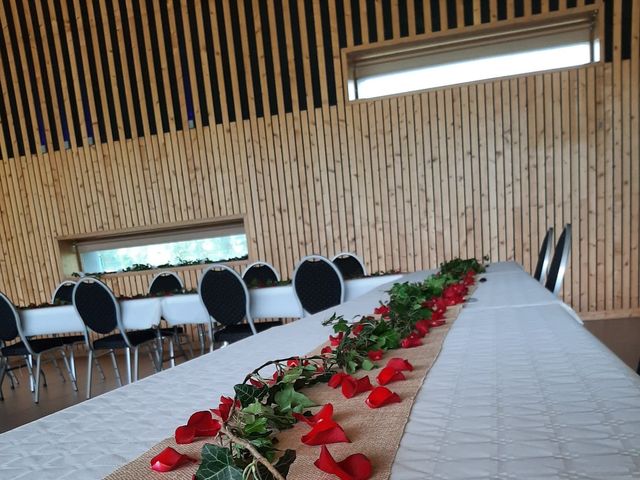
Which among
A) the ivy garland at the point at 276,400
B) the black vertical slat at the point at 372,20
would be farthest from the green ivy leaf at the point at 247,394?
the black vertical slat at the point at 372,20

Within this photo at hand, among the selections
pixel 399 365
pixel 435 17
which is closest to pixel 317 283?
pixel 399 365

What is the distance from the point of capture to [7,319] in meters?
3.97

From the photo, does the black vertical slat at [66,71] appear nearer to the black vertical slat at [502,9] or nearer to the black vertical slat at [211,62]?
the black vertical slat at [211,62]

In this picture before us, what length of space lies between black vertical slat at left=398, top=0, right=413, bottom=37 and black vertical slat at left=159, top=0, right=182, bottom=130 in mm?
3398

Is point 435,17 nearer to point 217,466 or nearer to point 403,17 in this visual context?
point 403,17

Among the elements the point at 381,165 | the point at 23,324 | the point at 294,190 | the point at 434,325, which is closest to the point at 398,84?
the point at 381,165

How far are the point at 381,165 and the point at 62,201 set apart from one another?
209 inches

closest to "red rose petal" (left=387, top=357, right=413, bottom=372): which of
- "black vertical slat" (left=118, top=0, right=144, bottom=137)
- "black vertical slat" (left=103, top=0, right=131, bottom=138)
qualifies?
"black vertical slat" (left=118, top=0, right=144, bottom=137)

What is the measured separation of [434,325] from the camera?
1.47m

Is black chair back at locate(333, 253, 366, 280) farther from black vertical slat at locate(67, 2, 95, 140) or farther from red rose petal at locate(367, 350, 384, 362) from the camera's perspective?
black vertical slat at locate(67, 2, 95, 140)

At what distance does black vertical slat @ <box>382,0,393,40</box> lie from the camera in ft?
17.3

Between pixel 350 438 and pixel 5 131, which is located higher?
pixel 5 131

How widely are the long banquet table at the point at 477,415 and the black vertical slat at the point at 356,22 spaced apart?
5108 millimetres

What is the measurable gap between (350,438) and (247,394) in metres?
0.21
